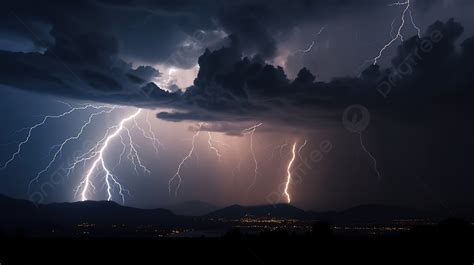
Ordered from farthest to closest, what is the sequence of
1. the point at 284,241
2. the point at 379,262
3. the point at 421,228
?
the point at 421,228 → the point at 284,241 → the point at 379,262

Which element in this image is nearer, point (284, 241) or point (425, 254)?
point (425, 254)

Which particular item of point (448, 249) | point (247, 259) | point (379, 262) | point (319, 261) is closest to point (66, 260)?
point (247, 259)

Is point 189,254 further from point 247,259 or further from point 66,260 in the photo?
point 66,260

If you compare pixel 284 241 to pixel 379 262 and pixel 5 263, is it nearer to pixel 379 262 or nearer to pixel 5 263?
pixel 379 262

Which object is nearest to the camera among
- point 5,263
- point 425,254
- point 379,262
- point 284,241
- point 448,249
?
point 5,263

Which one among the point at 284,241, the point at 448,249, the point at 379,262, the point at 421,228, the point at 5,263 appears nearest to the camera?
the point at 5,263

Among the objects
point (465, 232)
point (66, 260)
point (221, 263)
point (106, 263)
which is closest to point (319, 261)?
point (221, 263)

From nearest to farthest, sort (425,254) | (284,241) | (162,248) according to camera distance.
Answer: (425,254) < (162,248) < (284,241)

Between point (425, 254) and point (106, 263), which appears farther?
point (425, 254)
